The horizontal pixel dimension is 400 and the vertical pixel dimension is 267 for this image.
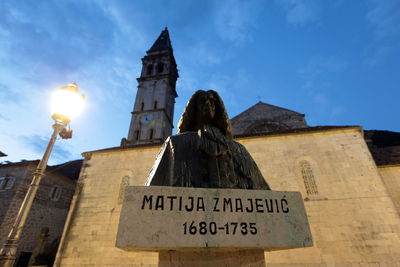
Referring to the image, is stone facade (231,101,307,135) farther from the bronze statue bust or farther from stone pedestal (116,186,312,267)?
stone pedestal (116,186,312,267)

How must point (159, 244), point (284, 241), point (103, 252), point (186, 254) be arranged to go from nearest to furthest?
point (159, 244), point (284, 241), point (186, 254), point (103, 252)

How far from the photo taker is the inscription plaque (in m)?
1.13

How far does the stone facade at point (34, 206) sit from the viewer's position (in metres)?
13.2

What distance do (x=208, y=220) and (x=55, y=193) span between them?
2035 centimetres

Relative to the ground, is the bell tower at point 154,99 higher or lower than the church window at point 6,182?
higher

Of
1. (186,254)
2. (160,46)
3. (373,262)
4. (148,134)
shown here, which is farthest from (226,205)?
(160,46)

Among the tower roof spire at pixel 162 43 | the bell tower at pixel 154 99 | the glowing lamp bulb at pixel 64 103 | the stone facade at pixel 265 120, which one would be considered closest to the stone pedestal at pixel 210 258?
the glowing lamp bulb at pixel 64 103

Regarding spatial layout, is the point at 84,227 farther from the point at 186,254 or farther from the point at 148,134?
the point at 148,134

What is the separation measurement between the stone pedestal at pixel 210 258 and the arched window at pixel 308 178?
29.5 ft

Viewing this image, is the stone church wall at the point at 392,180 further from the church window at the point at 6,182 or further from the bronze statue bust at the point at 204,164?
the church window at the point at 6,182

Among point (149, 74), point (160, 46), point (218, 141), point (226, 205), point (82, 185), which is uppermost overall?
point (160, 46)

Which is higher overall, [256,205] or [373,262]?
[256,205]

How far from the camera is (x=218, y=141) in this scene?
1.94 metres

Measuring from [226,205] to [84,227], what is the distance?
1164 centimetres
